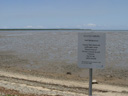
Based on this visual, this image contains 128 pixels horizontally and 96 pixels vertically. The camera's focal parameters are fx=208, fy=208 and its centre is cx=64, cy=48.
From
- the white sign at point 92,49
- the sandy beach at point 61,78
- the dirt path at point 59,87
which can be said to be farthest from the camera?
the sandy beach at point 61,78

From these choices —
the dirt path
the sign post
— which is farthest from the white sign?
the dirt path

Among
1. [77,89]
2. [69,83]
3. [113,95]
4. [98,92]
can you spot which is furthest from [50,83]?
[113,95]

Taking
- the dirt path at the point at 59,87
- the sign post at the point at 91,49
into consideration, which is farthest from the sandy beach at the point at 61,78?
the sign post at the point at 91,49

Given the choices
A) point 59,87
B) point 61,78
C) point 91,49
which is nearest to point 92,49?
point 91,49

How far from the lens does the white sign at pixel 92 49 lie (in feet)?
17.5

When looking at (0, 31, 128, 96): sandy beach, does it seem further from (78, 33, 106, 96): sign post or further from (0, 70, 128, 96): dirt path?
(78, 33, 106, 96): sign post

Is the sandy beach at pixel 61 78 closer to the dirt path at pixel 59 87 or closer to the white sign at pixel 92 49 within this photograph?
the dirt path at pixel 59 87

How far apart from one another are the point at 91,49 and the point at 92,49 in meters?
0.03

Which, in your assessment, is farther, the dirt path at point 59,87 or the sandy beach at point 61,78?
the sandy beach at point 61,78

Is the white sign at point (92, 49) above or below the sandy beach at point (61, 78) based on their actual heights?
above

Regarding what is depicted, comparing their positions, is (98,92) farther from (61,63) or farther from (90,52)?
(61,63)

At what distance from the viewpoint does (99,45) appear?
5352 mm

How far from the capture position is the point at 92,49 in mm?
5379

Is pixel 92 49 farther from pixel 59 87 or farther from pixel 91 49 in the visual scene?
pixel 59 87
